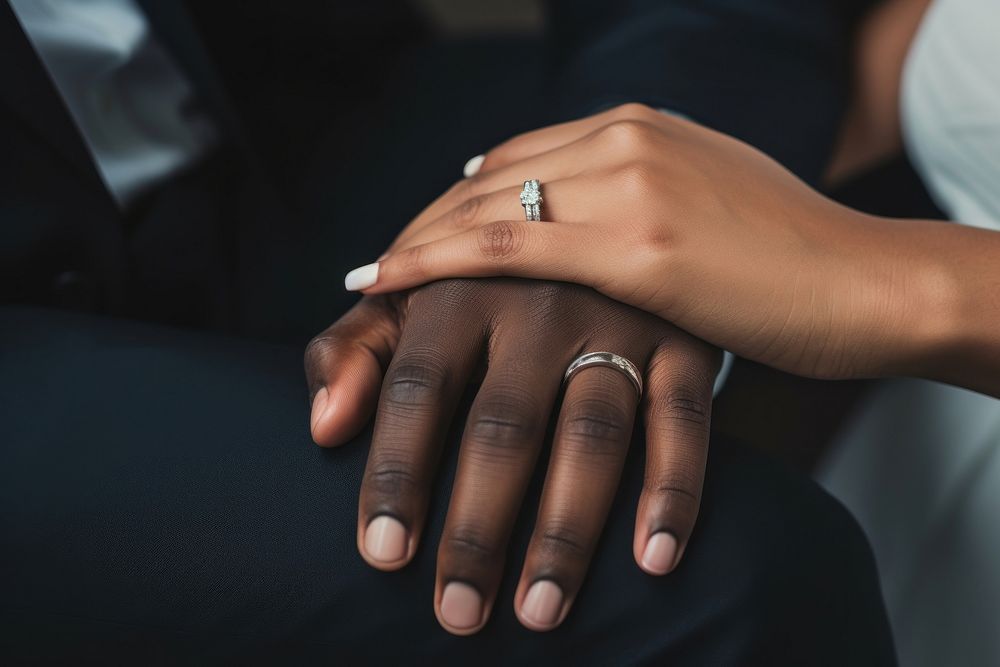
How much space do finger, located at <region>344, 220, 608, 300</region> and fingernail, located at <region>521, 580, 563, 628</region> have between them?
0.70 feet

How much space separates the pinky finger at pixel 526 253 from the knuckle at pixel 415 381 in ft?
0.27

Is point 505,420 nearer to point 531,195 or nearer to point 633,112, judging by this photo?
point 531,195

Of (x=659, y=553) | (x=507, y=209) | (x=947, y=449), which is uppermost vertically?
(x=507, y=209)

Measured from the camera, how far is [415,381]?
0.52 m

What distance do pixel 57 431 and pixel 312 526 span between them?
0.61 feet

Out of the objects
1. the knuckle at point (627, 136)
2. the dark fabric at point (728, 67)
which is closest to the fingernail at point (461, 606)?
the knuckle at point (627, 136)

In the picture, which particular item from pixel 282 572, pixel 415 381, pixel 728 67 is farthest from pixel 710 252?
pixel 728 67

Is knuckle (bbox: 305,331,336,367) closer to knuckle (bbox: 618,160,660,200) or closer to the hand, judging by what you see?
the hand

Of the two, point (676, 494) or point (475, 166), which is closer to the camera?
point (676, 494)

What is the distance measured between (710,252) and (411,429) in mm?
248

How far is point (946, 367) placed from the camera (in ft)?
2.04

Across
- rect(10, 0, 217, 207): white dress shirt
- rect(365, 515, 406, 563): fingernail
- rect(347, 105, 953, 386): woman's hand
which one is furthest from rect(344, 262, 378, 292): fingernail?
rect(10, 0, 217, 207): white dress shirt

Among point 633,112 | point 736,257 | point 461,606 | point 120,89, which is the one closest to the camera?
point 461,606

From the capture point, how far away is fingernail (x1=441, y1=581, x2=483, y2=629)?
1.54ft
